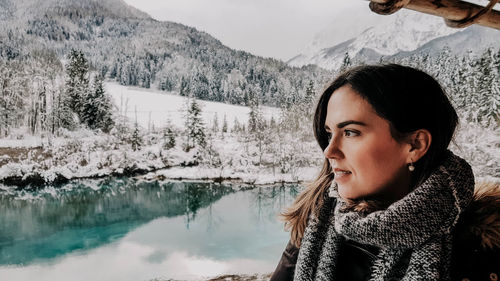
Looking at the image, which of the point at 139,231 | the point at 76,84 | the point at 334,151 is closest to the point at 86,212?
the point at 139,231

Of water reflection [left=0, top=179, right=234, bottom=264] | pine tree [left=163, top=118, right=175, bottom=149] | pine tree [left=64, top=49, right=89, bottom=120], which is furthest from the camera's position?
pine tree [left=64, top=49, right=89, bottom=120]

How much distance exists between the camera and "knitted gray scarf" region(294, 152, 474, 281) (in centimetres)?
81

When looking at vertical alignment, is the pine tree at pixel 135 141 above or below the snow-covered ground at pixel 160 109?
below

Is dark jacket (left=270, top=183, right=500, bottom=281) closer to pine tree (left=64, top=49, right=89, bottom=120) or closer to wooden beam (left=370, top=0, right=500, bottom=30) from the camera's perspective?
wooden beam (left=370, top=0, right=500, bottom=30)

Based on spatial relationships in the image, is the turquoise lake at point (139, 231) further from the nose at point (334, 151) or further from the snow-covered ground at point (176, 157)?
the nose at point (334, 151)

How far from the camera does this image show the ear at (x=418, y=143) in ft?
3.08

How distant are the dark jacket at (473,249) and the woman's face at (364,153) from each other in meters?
0.16

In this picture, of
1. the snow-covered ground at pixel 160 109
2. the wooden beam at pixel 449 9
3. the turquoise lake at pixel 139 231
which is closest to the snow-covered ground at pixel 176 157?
the turquoise lake at pixel 139 231

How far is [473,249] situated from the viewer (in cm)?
81

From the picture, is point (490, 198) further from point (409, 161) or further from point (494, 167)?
point (494, 167)

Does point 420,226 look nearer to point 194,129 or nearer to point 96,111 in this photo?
point 194,129

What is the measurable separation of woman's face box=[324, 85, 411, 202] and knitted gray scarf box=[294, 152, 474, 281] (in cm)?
9

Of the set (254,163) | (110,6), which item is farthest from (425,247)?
(110,6)

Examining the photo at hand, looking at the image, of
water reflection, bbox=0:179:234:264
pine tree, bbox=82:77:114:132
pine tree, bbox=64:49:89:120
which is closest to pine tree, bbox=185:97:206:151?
water reflection, bbox=0:179:234:264
